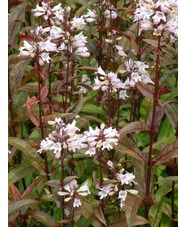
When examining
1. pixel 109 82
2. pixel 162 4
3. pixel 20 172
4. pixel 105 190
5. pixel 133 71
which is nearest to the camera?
pixel 162 4

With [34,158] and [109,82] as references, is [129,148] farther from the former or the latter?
[34,158]

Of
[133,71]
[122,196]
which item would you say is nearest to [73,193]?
[122,196]

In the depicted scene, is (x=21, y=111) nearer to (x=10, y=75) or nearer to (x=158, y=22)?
(x=10, y=75)

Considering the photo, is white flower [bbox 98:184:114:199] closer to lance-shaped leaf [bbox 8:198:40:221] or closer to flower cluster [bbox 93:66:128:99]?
lance-shaped leaf [bbox 8:198:40:221]

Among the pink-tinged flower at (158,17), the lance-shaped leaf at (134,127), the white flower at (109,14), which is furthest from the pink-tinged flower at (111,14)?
the lance-shaped leaf at (134,127)

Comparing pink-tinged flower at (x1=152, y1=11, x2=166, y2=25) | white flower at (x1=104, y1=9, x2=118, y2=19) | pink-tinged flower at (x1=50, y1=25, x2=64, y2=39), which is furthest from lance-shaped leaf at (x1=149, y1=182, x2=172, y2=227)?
white flower at (x1=104, y1=9, x2=118, y2=19)
